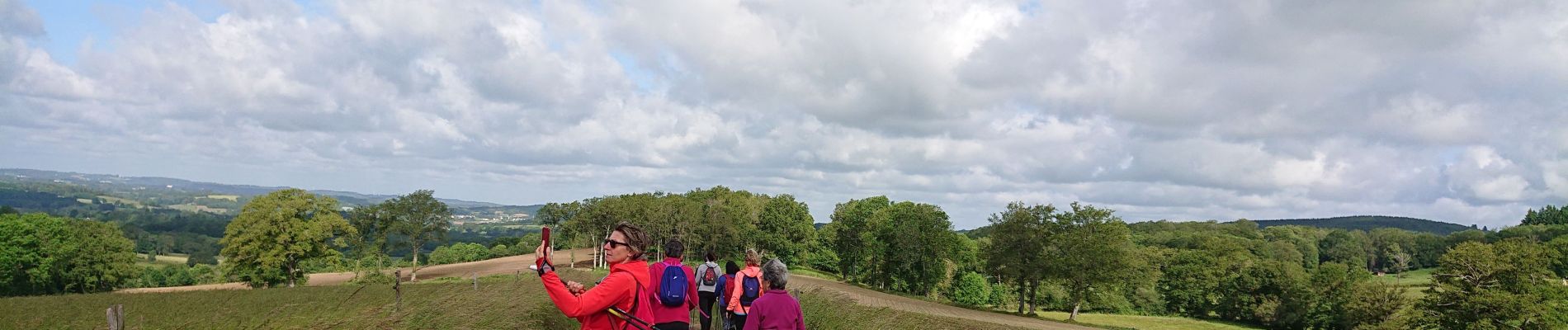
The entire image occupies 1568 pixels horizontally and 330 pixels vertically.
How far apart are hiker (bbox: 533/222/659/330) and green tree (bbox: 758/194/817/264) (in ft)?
239

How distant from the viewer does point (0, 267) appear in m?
47.8

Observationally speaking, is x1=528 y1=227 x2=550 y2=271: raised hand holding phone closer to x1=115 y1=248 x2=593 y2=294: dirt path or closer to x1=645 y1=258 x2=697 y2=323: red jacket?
x1=645 y1=258 x2=697 y2=323: red jacket

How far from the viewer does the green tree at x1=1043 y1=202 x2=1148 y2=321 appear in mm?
48656

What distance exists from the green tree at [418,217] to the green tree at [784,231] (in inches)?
1218

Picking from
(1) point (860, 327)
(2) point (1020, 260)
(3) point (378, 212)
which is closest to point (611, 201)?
(3) point (378, 212)

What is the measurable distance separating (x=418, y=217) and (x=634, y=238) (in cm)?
6385

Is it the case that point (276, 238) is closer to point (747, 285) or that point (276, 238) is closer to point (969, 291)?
point (747, 285)

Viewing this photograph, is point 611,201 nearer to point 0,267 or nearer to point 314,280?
point 314,280

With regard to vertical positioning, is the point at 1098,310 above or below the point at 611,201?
below

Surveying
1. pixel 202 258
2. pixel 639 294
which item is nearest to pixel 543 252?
pixel 639 294

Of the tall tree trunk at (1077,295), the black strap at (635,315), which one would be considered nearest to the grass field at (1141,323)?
the tall tree trunk at (1077,295)

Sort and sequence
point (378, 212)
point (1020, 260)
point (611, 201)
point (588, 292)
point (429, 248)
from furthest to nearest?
point (429, 248) < point (611, 201) < point (378, 212) < point (1020, 260) < point (588, 292)

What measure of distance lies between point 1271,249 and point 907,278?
7535 cm

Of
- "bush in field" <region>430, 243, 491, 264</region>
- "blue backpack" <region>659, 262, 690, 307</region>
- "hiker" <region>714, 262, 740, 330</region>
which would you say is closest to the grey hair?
"blue backpack" <region>659, 262, 690, 307</region>
